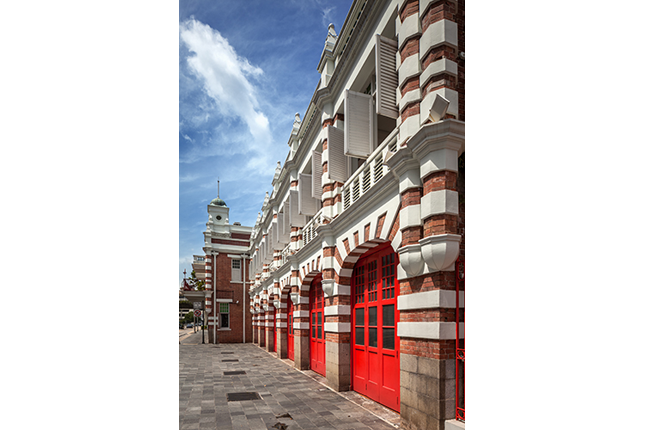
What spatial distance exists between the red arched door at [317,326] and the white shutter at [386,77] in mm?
7951

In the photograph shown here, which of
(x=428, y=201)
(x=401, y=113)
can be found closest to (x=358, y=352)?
(x=428, y=201)

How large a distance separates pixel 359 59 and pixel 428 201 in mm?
5350

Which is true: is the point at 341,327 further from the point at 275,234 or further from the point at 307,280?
the point at 275,234

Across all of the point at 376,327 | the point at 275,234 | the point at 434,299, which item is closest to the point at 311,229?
the point at 275,234

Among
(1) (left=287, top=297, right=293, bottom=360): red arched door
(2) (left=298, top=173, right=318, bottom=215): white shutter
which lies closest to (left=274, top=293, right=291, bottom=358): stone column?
(1) (left=287, top=297, right=293, bottom=360): red arched door

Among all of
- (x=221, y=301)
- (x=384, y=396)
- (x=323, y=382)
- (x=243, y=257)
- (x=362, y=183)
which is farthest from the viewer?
(x=243, y=257)

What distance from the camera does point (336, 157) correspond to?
10.6 metres

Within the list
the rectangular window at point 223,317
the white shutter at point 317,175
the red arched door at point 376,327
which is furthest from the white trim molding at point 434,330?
the rectangular window at point 223,317

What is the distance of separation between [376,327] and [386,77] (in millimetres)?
5496

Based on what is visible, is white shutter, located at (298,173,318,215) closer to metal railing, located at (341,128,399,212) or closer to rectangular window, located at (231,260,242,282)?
metal railing, located at (341,128,399,212)

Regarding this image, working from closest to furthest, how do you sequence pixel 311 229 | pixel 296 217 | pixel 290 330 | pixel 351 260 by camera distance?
pixel 351 260 < pixel 311 229 < pixel 296 217 < pixel 290 330

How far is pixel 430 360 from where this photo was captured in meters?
5.59

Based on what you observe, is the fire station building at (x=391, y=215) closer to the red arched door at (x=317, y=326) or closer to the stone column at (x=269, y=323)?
the red arched door at (x=317, y=326)

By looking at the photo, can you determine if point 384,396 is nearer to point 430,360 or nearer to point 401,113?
point 430,360
